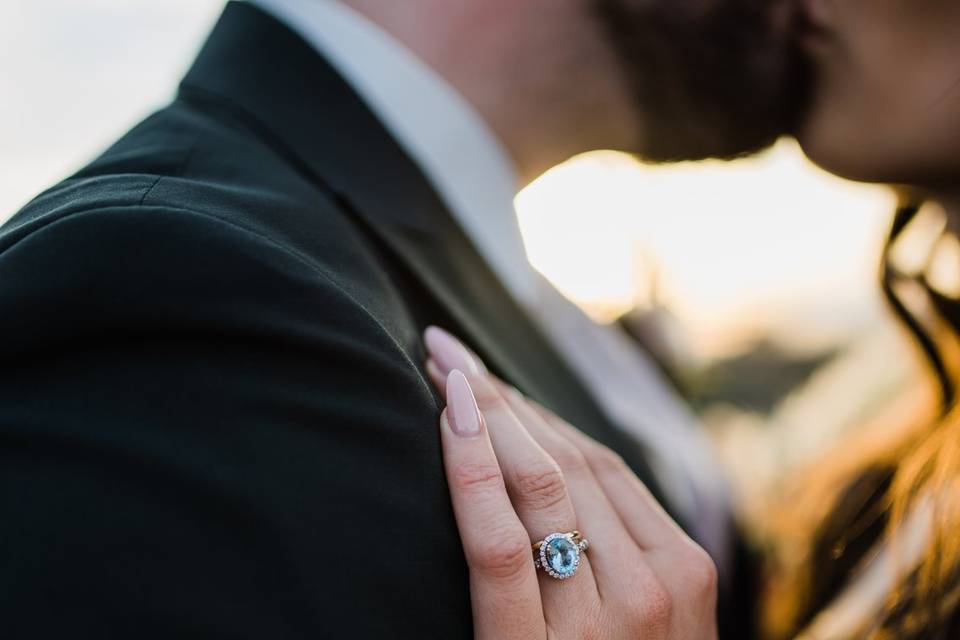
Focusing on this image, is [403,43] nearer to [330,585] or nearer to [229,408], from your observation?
[229,408]

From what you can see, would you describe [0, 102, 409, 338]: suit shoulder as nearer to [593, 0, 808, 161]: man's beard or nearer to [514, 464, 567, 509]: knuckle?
[514, 464, 567, 509]: knuckle

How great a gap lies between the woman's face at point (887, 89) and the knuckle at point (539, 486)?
1042mm

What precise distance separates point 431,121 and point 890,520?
1.32 meters

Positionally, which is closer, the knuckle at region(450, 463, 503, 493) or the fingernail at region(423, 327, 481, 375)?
the knuckle at region(450, 463, 503, 493)

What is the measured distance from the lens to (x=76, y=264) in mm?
689

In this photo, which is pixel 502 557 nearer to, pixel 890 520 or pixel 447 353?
pixel 447 353

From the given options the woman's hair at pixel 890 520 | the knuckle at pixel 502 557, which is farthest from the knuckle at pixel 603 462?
the woman's hair at pixel 890 520

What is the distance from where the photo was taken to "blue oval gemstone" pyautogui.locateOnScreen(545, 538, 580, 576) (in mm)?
841

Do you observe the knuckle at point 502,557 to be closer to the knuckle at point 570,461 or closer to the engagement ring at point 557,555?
the engagement ring at point 557,555

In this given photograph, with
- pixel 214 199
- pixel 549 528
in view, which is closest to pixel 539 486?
pixel 549 528

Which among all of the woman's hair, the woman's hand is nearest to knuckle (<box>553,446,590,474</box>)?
the woman's hand

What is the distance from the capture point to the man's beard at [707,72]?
1486mm

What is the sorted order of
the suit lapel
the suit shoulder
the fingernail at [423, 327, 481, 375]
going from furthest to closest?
the suit lapel, the fingernail at [423, 327, 481, 375], the suit shoulder

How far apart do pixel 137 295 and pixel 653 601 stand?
0.67 metres
